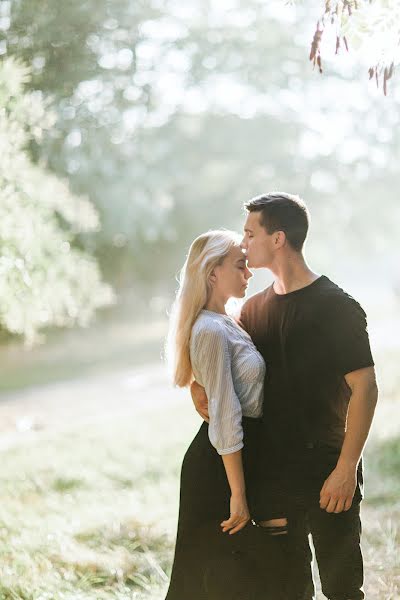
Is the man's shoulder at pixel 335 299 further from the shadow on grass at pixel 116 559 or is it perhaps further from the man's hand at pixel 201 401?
the shadow on grass at pixel 116 559

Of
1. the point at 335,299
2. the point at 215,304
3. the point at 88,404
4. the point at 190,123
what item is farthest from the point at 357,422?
the point at 190,123

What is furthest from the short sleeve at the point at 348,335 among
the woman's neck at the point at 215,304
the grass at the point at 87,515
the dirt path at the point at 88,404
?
the dirt path at the point at 88,404

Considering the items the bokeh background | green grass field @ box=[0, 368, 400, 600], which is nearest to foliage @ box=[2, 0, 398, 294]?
the bokeh background

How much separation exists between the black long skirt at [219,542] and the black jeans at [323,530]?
9cm

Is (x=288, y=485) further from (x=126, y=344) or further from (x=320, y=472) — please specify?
(x=126, y=344)

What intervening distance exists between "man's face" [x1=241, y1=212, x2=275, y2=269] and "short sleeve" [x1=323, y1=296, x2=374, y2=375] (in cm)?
40

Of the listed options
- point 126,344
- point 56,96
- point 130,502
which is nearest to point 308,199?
point 126,344

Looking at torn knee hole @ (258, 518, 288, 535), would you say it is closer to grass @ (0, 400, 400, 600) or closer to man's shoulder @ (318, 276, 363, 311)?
man's shoulder @ (318, 276, 363, 311)

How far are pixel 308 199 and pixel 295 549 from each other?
72.8ft

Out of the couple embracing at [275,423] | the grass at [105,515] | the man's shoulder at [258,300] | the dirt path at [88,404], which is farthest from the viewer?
the dirt path at [88,404]

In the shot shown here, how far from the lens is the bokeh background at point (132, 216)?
5.61 metres

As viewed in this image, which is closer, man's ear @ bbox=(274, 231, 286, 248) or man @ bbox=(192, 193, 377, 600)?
man @ bbox=(192, 193, 377, 600)

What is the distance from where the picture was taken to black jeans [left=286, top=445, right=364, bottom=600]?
3.35 metres

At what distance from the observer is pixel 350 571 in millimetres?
3354
